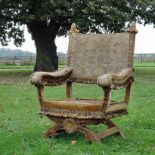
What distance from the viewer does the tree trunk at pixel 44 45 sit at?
30.7 meters

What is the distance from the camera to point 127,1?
29156 millimetres

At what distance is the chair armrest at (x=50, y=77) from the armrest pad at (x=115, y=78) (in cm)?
103

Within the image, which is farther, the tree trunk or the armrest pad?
the tree trunk

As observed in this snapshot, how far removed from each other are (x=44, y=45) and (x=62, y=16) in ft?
11.4

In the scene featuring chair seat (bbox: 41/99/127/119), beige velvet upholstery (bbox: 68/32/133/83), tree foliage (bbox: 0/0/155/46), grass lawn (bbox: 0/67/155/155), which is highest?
tree foliage (bbox: 0/0/155/46)

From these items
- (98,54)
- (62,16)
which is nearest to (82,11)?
(62,16)

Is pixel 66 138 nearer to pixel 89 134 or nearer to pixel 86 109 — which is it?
pixel 89 134

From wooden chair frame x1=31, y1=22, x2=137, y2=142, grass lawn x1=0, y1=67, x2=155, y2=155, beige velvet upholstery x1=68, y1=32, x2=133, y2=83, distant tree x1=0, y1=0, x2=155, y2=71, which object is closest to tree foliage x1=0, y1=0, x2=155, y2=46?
distant tree x1=0, y1=0, x2=155, y2=71

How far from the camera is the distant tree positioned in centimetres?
2730

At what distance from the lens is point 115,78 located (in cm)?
761

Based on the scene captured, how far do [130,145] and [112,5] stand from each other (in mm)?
21115

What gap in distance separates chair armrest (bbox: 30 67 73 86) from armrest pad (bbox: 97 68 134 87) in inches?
40.6

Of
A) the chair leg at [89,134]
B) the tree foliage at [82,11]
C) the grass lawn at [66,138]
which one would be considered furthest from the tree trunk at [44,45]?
the chair leg at [89,134]

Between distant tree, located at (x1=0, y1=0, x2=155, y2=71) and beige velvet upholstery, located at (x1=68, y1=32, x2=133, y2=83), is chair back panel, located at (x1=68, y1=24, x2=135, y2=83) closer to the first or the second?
beige velvet upholstery, located at (x1=68, y1=32, x2=133, y2=83)
